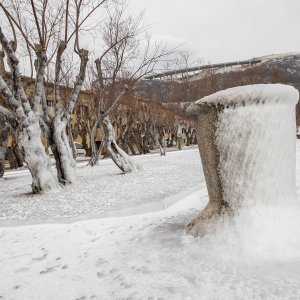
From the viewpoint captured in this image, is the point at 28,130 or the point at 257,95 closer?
the point at 257,95

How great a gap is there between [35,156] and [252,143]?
4.43 metres

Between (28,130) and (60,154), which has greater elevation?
(28,130)

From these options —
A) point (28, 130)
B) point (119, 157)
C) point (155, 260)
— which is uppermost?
point (28, 130)

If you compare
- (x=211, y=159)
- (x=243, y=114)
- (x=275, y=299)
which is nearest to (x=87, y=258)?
(x=211, y=159)

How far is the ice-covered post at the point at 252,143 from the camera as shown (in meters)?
2.22

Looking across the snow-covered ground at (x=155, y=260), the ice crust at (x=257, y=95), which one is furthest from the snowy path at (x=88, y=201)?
the ice crust at (x=257, y=95)

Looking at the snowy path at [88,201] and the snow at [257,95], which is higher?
the snow at [257,95]

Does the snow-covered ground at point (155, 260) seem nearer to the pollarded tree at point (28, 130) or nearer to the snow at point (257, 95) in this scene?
the snow at point (257, 95)

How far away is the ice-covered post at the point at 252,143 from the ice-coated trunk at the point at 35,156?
13.4 feet

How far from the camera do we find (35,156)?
5598 mm

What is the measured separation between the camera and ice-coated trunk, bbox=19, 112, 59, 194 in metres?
5.52

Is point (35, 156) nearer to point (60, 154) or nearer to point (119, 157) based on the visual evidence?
point (60, 154)

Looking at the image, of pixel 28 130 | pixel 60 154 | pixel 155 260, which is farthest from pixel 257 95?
pixel 60 154

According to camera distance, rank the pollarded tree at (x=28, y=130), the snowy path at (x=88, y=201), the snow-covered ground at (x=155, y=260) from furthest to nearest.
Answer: the pollarded tree at (x=28, y=130), the snowy path at (x=88, y=201), the snow-covered ground at (x=155, y=260)
